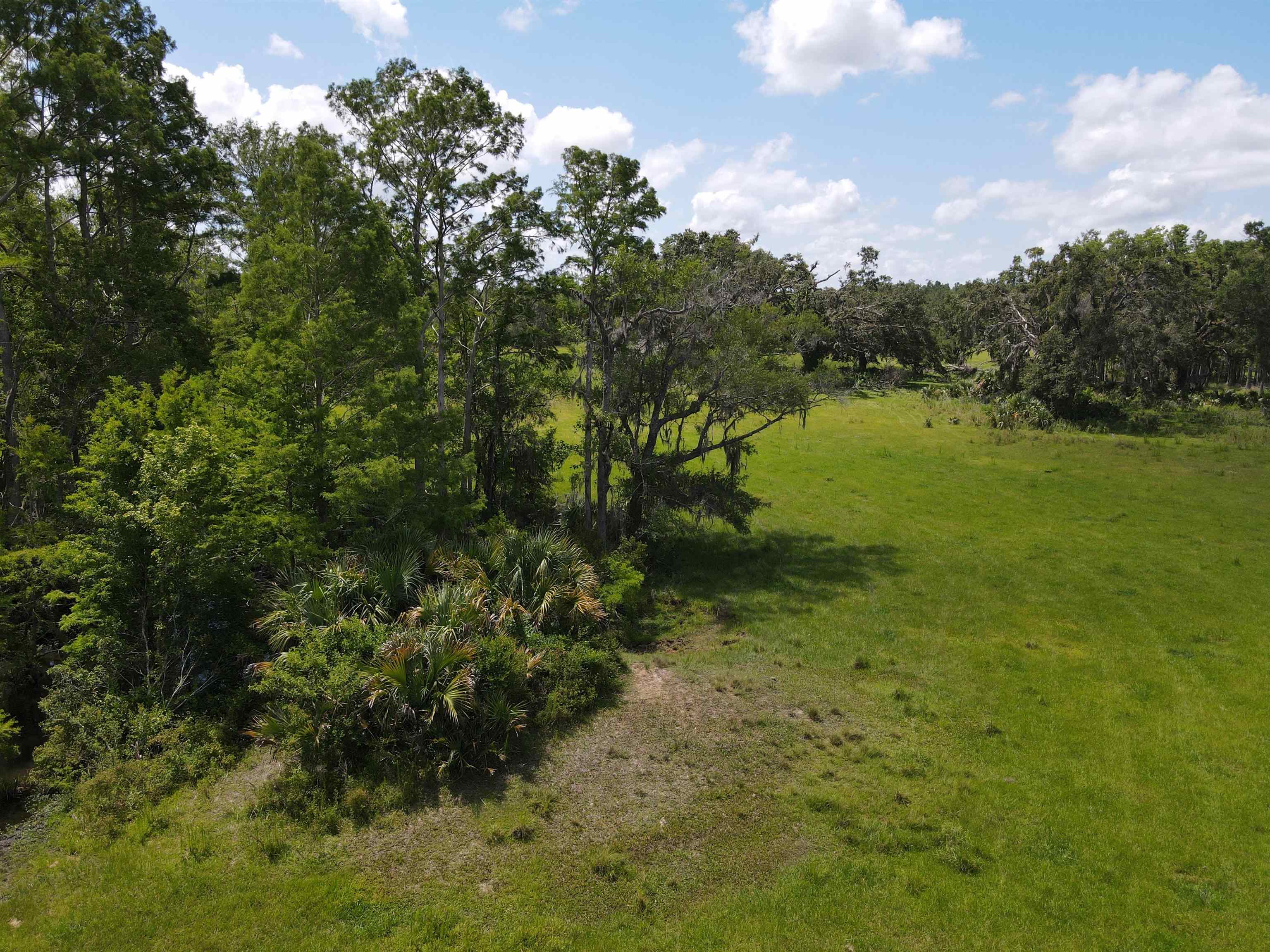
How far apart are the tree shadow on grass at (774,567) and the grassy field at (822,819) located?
2.71 feet

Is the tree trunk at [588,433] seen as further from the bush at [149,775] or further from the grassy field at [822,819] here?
the bush at [149,775]

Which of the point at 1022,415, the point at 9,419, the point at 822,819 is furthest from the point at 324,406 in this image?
the point at 1022,415

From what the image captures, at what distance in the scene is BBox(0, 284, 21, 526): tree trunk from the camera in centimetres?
1848

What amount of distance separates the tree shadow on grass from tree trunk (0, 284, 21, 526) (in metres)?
19.8

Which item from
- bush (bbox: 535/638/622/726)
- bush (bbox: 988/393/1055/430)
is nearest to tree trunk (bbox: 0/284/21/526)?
Result: bush (bbox: 535/638/622/726)

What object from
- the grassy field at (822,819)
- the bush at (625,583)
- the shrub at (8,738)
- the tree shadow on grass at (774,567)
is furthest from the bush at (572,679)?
the shrub at (8,738)

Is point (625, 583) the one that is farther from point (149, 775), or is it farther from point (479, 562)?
point (149, 775)

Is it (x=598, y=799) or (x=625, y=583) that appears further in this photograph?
(x=625, y=583)

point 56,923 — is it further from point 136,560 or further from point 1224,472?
point 1224,472

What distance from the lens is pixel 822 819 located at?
12.8 m

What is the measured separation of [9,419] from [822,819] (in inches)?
876

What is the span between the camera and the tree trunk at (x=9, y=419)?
60.6 feet

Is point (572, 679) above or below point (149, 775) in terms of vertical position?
above

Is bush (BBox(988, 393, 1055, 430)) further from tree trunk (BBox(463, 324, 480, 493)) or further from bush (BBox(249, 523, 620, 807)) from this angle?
bush (BBox(249, 523, 620, 807))
